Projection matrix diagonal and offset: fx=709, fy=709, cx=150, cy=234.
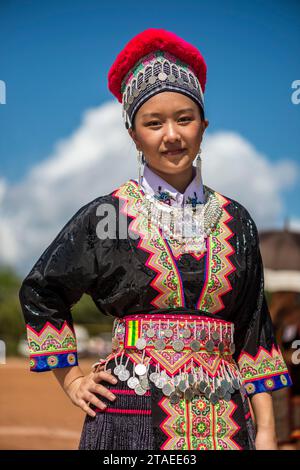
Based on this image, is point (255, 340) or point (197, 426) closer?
point (197, 426)

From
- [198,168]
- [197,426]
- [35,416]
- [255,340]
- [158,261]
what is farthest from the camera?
[35,416]

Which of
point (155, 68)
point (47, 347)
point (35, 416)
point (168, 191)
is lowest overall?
point (47, 347)

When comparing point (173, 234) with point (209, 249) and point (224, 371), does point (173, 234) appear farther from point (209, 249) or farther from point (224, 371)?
point (224, 371)

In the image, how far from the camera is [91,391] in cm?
249

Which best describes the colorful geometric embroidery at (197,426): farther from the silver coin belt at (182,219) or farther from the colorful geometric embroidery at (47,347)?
the silver coin belt at (182,219)

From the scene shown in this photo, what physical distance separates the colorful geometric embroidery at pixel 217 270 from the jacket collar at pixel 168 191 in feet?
0.50

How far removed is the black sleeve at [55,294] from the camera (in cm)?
255

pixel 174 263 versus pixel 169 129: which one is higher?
pixel 169 129

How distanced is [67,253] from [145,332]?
0.40m

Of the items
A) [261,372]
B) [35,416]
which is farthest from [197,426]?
[35,416]

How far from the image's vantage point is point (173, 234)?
8.63 feet

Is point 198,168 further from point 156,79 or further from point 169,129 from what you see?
point 156,79

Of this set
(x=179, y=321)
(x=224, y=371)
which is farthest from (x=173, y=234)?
(x=224, y=371)

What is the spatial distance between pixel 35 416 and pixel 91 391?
35.3 feet
